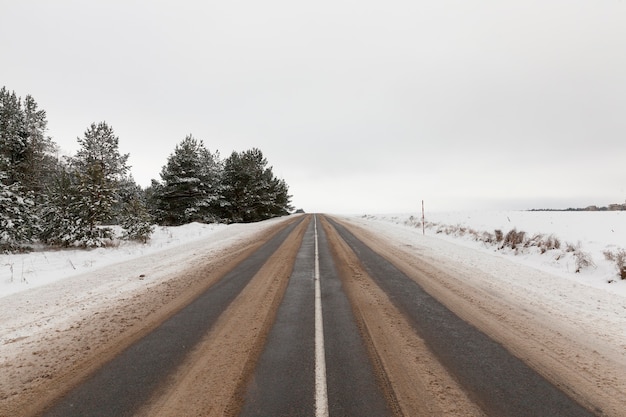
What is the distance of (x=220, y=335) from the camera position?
15.7 ft

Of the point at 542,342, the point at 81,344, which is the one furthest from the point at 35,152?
the point at 542,342

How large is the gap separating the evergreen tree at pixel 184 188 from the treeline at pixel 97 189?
96 mm

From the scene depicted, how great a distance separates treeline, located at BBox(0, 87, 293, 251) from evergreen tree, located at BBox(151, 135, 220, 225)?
96 millimetres

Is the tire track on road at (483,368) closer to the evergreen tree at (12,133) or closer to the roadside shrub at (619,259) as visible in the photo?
the roadside shrub at (619,259)

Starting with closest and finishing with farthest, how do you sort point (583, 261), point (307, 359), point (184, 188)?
point (307, 359), point (583, 261), point (184, 188)

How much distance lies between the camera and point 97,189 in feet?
45.3

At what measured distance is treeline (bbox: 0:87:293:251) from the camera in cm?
1339

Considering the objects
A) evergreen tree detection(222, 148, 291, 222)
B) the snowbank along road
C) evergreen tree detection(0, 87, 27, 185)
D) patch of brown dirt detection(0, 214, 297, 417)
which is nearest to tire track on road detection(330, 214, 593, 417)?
the snowbank along road

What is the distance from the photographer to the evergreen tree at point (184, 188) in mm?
31969

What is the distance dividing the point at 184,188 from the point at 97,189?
19390 millimetres

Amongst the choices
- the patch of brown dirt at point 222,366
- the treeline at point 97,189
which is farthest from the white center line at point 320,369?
the treeline at point 97,189

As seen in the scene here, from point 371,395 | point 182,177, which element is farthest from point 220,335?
point 182,177

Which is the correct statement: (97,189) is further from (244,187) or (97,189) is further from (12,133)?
(244,187)

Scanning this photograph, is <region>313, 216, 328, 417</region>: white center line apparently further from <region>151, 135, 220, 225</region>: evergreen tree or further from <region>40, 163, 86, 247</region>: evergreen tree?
<region>151, 135, 220, 225</region>: evergreen tree
